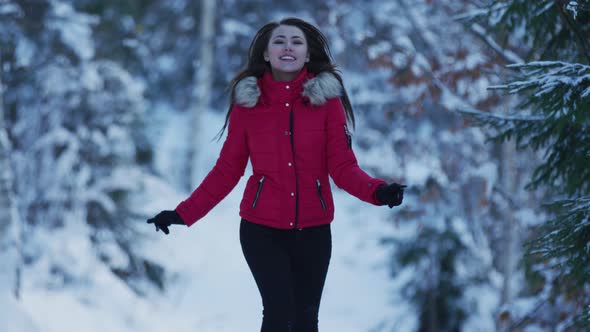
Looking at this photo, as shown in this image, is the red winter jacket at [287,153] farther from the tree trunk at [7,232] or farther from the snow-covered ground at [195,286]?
the tree trunk at [7,232]

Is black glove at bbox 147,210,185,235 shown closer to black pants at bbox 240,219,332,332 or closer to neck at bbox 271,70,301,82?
black pants at bbox 240,219,332,332

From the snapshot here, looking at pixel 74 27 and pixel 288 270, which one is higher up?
pixel 74 27

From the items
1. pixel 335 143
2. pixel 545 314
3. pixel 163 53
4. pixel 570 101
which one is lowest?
pixel 545 314

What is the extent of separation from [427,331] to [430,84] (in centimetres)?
469

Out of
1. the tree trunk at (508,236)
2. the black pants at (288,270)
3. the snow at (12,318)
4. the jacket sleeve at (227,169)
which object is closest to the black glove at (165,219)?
the jacket sleeve at (227,169)

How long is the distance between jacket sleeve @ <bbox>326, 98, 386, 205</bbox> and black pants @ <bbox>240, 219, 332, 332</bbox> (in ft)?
1.06

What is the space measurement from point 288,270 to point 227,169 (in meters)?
0.67

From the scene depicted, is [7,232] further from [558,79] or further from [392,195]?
[558,79]

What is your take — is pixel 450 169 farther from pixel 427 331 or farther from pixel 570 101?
pixel 570 101

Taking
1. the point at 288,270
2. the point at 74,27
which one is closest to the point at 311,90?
the point at 288,270

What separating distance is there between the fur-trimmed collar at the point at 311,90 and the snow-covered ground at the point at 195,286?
287 centimetres

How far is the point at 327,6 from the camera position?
58.2 ft

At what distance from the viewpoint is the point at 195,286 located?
1271cm

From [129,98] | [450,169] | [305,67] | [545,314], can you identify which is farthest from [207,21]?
[305,67]
